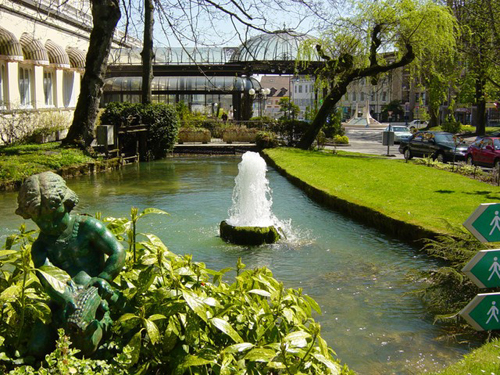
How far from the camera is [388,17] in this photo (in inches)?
1066

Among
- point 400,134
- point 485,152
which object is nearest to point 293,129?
point 485,152

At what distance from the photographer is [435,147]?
88.3 feet

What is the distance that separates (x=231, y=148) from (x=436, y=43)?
11.3 metres

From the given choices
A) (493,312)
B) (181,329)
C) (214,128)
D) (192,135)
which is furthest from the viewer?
(214,128)

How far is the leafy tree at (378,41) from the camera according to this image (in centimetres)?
2648

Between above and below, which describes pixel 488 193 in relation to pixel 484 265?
below

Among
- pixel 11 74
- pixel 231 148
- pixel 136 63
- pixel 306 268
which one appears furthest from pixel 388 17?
pixel 136 63

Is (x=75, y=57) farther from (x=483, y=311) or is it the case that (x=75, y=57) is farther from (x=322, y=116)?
(x=483, y=311)

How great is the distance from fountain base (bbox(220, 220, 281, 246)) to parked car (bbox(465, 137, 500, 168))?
16.4 m

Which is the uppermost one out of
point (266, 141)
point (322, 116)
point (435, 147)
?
point (322, 116)

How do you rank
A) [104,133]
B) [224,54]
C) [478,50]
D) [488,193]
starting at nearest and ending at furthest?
[488,193], [104,133], [478,50], [224,54]

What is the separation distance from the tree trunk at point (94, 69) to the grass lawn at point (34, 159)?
1.05 meters

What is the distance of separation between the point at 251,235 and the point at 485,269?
205 inches

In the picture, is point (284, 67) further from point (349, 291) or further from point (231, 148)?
point (349, 291)
